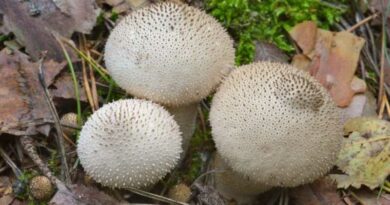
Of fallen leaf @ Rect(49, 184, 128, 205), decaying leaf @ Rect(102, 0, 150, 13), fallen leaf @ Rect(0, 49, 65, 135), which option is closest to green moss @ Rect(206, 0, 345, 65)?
decaying leaf @ Rect(102, 0, 150, 13)

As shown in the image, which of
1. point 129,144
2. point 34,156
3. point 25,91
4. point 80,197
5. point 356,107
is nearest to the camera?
point 129,144

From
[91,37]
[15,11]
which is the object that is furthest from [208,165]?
[15,11]

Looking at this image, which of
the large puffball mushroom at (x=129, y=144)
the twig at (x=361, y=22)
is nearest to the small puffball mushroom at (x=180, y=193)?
the large puffball mushroom at (x=129, y=144)

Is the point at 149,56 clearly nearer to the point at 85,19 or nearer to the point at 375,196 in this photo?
the point at 85,19

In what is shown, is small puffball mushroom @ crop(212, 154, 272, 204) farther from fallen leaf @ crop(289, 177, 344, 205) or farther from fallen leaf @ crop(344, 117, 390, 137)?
fallen leaf @ crop(344, 117, 390, 137)

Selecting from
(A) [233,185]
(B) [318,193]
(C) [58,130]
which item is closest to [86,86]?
(C) [58,130]

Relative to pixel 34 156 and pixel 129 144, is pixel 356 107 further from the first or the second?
pixel 34 156
